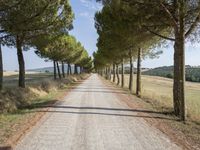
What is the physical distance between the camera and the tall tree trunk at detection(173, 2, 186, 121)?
15.1 meters

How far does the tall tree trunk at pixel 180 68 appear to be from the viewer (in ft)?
49.6

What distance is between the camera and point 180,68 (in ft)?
51.1

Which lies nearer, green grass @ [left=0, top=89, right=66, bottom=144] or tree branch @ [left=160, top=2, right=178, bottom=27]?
green grass @ [left=0, top=89, right=66, bottom=144]

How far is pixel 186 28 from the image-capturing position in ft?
55.6

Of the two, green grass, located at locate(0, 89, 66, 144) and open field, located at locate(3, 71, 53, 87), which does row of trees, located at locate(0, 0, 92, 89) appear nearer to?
green grass, located at locate(0, 89, 66, 144)

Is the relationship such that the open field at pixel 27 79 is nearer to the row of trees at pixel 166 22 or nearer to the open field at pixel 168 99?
the open field at pixel 168 99

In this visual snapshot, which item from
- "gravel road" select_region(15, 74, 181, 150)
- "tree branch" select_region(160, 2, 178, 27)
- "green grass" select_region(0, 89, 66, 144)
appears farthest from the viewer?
"tree branch" select_region(160, 2, 178, 27)

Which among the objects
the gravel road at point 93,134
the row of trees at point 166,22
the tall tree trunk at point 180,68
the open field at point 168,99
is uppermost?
the row of trees at point 166,22

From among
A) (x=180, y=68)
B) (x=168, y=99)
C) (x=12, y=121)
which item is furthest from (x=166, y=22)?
(x=168, y=99)

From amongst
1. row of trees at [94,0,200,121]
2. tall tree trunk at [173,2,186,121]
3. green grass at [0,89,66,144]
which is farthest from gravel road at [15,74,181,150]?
row of trees at [94,0,200,121]

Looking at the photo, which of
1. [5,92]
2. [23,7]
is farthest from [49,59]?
[23,7]

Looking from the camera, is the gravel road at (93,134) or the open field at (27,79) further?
the open field at (27,79)

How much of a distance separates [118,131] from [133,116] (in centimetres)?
405

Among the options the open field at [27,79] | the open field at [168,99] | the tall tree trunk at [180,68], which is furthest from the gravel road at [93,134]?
the open field at [27,79]
